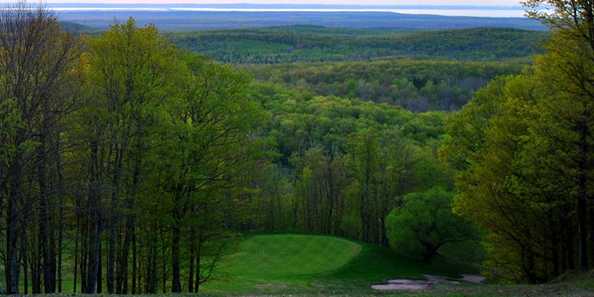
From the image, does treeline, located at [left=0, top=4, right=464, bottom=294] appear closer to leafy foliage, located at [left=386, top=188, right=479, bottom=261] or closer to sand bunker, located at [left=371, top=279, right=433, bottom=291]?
sand bunker, located at [left=371, top=279, right=433, bottom=291]

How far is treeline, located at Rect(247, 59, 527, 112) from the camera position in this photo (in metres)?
125

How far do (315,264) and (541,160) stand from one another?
21.7 m

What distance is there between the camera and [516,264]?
27.9 m

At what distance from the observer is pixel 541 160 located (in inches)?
850

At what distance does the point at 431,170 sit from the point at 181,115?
31.7m

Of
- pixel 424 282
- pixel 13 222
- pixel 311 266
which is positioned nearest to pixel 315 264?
pixel 311 266

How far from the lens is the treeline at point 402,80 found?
124812mm

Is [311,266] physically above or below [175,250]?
below

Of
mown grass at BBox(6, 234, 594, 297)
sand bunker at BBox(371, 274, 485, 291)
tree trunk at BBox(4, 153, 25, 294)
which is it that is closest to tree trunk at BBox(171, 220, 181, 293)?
tree trunk at BBox(4, 153, 25, 294)

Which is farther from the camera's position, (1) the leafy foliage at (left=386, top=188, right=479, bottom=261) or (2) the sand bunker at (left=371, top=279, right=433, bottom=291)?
(1) the leafy foliage at (left=386, top=188, right=479, bottom=261)

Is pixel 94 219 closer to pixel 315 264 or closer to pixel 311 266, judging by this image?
pixel 311 266

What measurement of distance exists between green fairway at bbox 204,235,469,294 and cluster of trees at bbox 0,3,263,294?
1000cm

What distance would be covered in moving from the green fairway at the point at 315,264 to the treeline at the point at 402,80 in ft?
250

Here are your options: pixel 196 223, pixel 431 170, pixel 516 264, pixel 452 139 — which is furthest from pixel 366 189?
pixel 196 223
